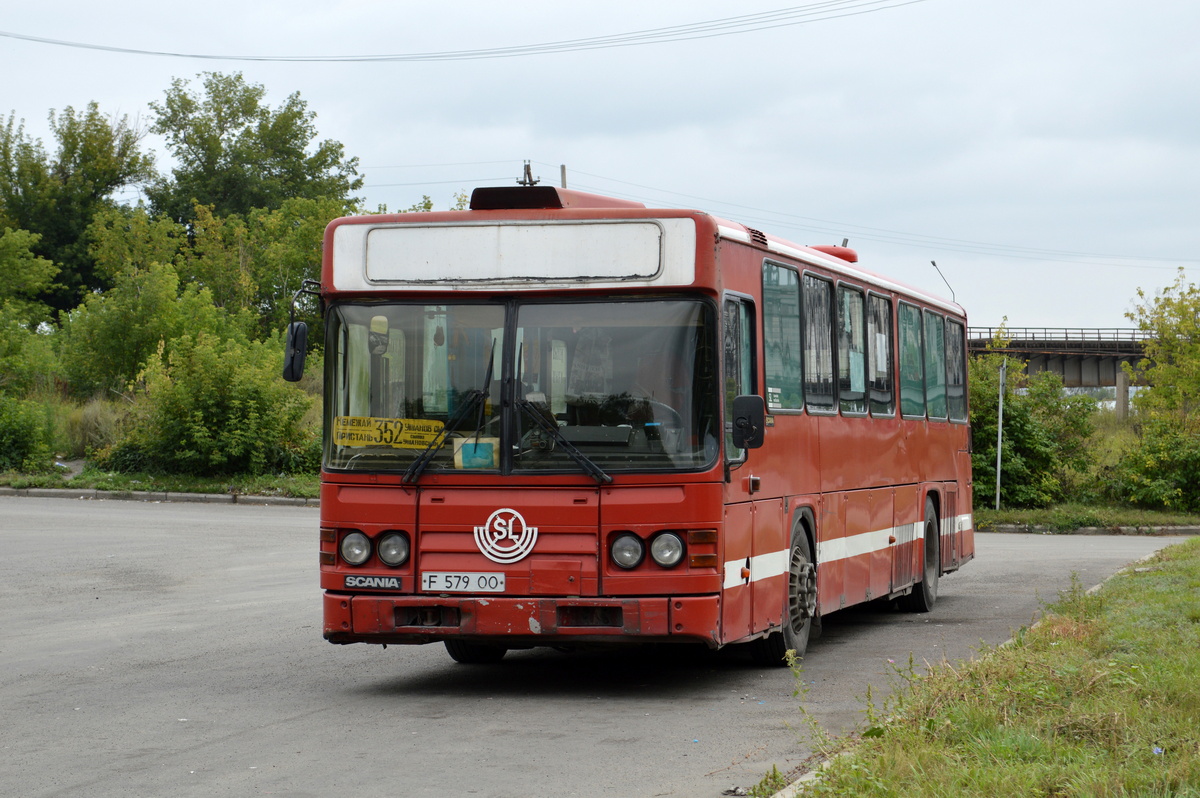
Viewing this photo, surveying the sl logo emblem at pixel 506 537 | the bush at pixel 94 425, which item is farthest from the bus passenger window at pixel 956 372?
the bush at pixel 94 425

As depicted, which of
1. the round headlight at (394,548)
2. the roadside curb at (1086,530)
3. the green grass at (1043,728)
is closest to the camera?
the green grass at (1043,728)

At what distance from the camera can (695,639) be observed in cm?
902

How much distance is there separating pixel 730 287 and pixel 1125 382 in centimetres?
7251

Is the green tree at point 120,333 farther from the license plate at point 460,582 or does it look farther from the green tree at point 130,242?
the license plate at point 460,582

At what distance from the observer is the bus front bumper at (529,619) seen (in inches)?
353

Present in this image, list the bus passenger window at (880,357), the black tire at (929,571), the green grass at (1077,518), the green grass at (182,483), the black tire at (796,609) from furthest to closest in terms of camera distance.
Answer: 1. the green grass at (182,483)
2. the green grass at (1077,518)
3. the black tire at (929,571)
4. the bus passenger window at (880,357)
5. the black tire at (796,609)

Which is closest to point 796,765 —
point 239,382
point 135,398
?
point 239,382

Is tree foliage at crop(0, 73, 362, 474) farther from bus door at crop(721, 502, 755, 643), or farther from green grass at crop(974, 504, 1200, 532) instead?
bus door at crop(721, 502, 755, 643)

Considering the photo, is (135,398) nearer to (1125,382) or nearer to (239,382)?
(239,382)

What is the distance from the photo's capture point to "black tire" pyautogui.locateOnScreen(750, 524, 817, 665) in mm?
10789

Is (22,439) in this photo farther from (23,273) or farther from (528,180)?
(23,273)

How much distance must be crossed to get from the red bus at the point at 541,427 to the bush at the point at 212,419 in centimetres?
2458

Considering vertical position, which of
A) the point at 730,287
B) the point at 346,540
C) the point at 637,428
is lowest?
the point at 346,540

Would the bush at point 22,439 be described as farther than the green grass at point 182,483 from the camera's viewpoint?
Yes
